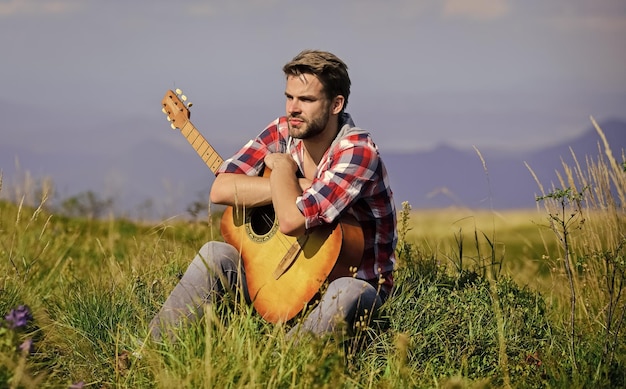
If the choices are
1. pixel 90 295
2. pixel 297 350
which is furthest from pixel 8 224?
pixel 297 350

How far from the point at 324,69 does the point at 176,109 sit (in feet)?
3.66

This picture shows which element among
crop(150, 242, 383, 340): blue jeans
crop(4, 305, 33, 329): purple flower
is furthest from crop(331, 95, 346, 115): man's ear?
crop(4, 305, 33, 329): purple flower

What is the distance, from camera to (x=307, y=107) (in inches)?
180

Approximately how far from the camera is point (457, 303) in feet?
16.6

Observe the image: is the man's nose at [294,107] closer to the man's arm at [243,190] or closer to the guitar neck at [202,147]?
the man's arm at [243,190]

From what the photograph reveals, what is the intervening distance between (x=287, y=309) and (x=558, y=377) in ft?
4.62

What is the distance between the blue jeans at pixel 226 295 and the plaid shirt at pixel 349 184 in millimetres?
223

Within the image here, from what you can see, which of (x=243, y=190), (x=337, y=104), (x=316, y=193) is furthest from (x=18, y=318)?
(x=337, y=104)

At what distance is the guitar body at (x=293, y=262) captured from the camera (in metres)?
4.39

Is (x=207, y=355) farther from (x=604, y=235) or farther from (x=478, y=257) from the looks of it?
(x=604, y=235)

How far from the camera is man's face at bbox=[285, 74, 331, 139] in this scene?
457cm

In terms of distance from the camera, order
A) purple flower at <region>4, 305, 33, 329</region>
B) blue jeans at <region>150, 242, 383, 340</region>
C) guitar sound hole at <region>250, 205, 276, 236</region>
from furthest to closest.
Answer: guitar sound hole at <region>250, 205, 276, 236</region>, blue jeans at <region>150, 242, 383, 340</region>, purple flower at <region>4, 305, 33, 329</region>

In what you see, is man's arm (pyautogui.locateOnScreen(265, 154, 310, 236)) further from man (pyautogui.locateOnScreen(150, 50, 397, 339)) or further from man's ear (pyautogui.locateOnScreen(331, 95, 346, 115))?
man's ear (pyautogui.locateOnScreen(331, 95, 346, 115))

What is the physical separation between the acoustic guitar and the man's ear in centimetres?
50
